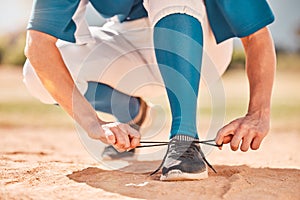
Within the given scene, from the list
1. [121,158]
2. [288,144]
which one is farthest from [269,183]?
[288,144]

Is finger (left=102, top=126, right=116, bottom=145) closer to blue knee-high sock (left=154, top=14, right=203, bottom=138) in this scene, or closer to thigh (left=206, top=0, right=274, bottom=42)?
blue knee-high sock (left=154, top=14, right=203, bottom=138)

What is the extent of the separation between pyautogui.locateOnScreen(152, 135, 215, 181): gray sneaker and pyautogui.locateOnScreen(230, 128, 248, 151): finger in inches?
4.2

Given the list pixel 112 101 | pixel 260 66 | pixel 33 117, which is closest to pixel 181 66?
pixel 260 66

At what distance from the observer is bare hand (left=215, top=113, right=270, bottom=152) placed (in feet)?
4.93

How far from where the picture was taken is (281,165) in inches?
77.9

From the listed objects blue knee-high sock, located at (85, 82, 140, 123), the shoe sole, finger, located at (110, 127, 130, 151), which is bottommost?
blue knee-high sock, located at (85, 82, 140, 123)

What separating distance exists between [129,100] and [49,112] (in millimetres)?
3696

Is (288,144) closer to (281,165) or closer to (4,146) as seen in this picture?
(281,165)

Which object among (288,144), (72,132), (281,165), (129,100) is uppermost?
(129,100)

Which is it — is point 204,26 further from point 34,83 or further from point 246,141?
point 34,83

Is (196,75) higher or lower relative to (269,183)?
higher

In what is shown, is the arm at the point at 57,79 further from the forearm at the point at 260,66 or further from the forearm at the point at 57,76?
the forearm at the point at 260,66

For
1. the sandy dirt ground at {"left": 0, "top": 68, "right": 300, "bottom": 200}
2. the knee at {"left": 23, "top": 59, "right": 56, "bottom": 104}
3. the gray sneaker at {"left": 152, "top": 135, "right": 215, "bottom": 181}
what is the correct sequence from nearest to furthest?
1. the sandy dirt ground at {"left": 0, "top": 68, "right": 300, "bottom": 200}
2. the gray sneaker at {"left": 152, "top": 135, "right": 215, "bottom": 181}
3. the knee at {"left": 23, "top": 59, "right": 56, "bottom": 104}

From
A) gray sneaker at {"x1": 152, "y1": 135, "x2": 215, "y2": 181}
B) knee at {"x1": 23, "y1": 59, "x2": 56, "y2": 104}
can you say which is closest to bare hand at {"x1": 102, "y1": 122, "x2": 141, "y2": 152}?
gray sneaker at {"x1": 152, "y1": 135, "x2": 215, "y2": 181}
